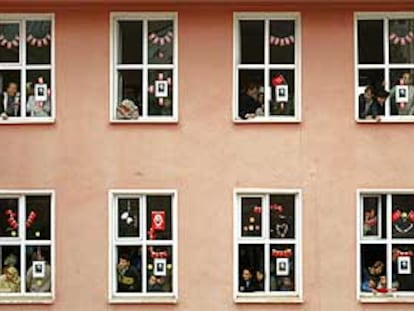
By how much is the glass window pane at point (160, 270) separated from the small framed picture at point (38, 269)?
164 cm

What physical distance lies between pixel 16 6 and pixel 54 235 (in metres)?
3.65

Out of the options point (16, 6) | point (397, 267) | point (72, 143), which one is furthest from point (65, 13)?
point (397, 267)

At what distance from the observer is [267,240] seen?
44.1ft

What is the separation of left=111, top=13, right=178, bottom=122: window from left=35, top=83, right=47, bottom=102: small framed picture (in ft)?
3.58

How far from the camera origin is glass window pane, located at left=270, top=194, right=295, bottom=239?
13.4m

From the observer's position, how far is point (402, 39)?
1368 centimetres

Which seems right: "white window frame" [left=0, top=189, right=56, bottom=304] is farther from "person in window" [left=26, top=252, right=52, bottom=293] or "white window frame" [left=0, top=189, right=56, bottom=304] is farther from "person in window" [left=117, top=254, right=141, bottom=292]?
"person in window" [left=117, top=254, right=141, bottom=292]

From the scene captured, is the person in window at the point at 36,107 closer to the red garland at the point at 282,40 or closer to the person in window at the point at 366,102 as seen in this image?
the red garland at the point at 282,40

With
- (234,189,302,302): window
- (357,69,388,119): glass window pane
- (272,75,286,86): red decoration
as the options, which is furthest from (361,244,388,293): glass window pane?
(272,75,286,86): red decoration

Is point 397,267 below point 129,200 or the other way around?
below

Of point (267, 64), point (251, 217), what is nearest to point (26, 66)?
point (267, 64)

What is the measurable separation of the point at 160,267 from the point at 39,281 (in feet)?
6.27

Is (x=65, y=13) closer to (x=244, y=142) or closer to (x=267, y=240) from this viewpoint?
(x=244, y=142)

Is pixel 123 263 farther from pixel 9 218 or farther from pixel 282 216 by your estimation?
pixel 282 216
